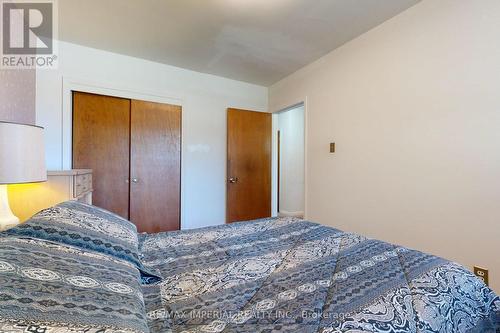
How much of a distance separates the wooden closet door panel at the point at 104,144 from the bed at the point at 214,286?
6.38 ft

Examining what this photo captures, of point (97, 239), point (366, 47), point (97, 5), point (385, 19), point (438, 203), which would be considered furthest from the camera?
point (366, 47)

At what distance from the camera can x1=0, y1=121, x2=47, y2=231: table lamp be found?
129 cm

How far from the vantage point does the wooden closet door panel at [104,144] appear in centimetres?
281

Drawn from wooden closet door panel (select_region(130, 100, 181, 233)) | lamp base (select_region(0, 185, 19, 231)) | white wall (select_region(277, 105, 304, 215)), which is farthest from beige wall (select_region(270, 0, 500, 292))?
lamp base (select_region(0, 185, 19, 231))

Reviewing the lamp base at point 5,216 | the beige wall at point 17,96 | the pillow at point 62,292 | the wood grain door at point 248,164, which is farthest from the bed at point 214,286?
the wood grain door at point 248,164

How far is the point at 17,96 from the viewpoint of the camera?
6.75 ft

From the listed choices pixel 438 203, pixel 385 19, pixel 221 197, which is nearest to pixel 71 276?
pixel 438 203

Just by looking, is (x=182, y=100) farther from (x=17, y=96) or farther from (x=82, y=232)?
(x=82, y=232)

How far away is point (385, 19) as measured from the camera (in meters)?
2.25

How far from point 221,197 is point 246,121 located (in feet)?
4.15

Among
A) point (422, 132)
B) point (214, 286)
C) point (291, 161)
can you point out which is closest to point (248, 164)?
point (291, 161)

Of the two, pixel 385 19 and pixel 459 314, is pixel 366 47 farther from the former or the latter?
pixel 459 314

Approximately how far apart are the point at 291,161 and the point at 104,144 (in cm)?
350

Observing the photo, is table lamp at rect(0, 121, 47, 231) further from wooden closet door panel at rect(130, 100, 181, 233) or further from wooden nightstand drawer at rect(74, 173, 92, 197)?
wooden closet door panel at rect(130, 100, 181, 233)
